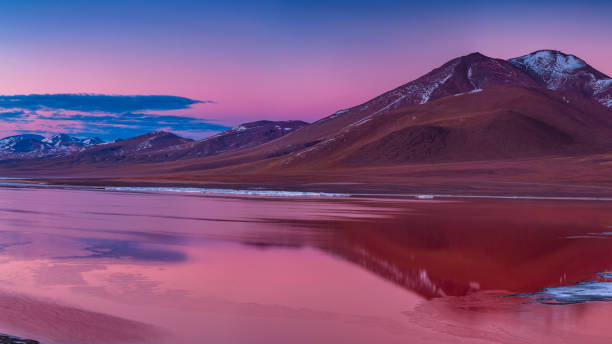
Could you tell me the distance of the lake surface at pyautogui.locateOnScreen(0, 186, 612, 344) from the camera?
9727 mm

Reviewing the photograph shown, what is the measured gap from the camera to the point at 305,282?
45.2 feet

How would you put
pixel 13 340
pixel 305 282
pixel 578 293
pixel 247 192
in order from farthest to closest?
pixel 247 192 → pixel 305 282 → pixel 578 293 → pixel 13 340

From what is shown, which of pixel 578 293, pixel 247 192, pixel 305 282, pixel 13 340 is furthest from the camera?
pixel 247 192

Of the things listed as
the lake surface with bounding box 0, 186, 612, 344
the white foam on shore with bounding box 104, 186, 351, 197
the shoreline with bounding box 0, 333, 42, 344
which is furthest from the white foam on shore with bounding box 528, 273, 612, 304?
the white foam on shore with bounding box 104, 186, 351, 197

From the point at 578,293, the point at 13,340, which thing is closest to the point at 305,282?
the point at 578,293

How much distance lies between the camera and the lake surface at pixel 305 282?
9.73 meters

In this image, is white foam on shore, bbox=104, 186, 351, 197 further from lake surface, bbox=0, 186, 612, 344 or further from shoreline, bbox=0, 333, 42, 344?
shoreline, bbox=0, 333, 42, 344

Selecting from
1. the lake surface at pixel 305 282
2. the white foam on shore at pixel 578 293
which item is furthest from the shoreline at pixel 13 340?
the white foam on shore at pixel 578 293

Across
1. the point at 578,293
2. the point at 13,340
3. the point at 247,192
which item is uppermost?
the point at 247,192

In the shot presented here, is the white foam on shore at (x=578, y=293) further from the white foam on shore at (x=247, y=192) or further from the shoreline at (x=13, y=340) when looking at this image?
the white foam on shore at (x=247, y=192)

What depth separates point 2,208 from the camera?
3625cm

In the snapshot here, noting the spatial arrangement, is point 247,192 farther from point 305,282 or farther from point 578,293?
point 578,293

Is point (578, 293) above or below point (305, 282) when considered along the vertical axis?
above

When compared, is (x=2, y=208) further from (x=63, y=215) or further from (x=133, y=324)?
(x=133, y=324)
